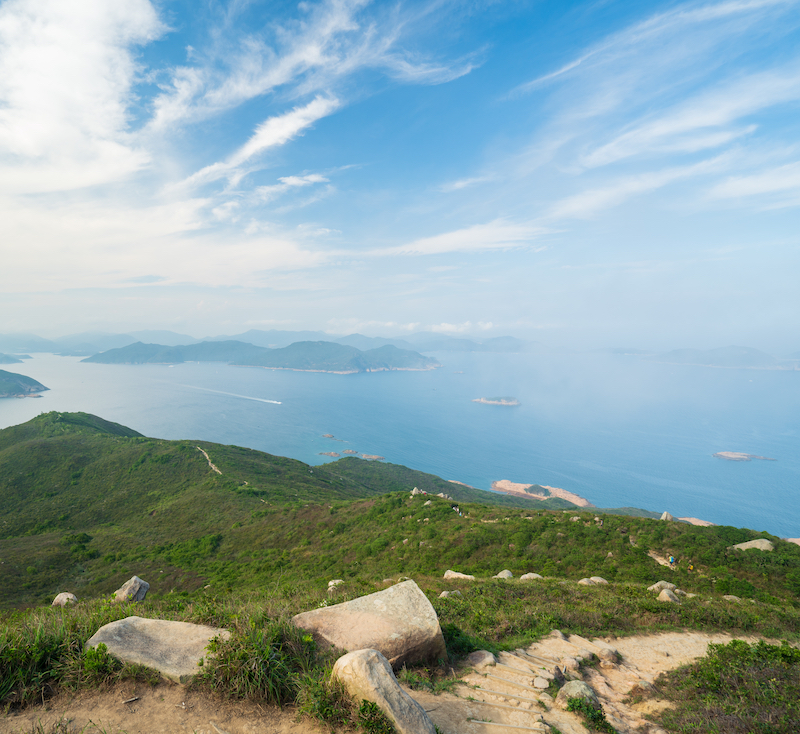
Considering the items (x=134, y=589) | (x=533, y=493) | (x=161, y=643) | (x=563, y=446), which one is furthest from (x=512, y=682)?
(x=563, y=446)

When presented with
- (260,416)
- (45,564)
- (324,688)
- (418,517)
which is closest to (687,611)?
(324,688)

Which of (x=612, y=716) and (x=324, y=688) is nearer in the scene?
(x=324, y=688)

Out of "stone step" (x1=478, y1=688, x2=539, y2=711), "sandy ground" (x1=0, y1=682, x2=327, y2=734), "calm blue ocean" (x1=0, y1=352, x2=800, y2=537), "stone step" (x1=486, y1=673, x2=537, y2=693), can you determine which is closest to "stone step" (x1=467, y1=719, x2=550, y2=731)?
"stone step" (x1=478, y1=688, x2=539, y2=711)

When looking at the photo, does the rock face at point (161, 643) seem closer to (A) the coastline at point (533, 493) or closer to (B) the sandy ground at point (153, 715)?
(B) the sandy ground at point (153, 715)

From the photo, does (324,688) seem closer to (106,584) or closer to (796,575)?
(796,575)

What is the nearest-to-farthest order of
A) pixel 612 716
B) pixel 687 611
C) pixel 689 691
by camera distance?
pixel 612 716 → pixel 689 691 → pixel 687 611

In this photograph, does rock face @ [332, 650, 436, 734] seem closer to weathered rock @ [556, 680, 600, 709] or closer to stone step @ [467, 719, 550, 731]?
stone step @ [467, 719, 550, 731]

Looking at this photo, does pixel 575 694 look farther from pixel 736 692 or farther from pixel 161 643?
pixel 161 643
